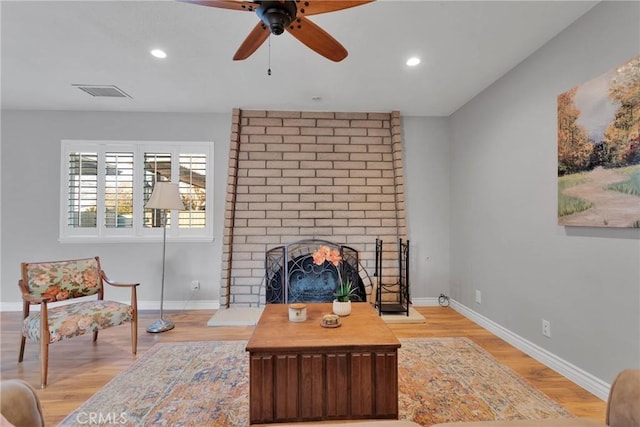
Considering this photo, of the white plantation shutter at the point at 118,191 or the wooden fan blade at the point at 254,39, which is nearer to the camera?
the wooden fan blade at the point at 254,39

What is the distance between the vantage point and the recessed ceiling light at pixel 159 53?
2.41 meters

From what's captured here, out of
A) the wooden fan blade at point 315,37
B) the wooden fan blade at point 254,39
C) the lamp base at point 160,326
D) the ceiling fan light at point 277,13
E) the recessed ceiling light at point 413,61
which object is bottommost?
the lamp base at point 160,326

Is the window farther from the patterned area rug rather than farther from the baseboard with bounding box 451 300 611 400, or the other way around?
the baseboard with bounding box 451 300 611 400

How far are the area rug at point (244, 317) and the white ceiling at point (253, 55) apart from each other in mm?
2497

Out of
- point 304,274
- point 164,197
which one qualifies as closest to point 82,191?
point 164,197

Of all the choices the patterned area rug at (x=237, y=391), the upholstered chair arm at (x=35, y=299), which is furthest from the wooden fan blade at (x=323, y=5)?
the upholstered chair arm at (x=35, y=299)

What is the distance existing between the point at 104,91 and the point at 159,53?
1.22m

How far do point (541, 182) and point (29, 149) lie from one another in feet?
18.5

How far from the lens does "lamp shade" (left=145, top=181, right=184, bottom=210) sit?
3107mm

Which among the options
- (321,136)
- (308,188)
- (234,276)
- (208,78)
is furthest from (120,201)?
(321,136)

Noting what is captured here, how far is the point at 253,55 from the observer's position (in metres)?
2.45

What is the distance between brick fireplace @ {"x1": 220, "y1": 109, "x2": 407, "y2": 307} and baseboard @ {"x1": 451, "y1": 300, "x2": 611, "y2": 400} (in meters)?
1.20

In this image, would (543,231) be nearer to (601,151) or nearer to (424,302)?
(601,151)

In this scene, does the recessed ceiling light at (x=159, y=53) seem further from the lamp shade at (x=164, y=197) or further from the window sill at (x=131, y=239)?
the window sill at (x=131, y=239)
